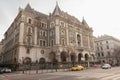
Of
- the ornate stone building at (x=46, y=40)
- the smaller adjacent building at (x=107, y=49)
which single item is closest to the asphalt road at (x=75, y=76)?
the ornate stone building at (x=46, y=40)

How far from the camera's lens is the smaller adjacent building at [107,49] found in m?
75.1

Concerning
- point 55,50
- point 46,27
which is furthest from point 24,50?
point 46,27

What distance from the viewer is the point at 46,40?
5619 centimetres

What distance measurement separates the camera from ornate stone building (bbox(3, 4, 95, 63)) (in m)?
48.9

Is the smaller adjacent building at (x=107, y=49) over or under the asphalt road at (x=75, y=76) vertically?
over

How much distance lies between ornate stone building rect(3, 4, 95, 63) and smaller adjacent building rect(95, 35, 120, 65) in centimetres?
1980

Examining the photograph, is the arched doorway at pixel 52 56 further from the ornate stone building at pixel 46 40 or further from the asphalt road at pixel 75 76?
the asphalt road at pixel 75 76

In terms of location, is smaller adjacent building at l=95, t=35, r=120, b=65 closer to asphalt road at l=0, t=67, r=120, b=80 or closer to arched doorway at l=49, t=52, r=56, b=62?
arched doorway at l=49, t=52, r=56, b=62

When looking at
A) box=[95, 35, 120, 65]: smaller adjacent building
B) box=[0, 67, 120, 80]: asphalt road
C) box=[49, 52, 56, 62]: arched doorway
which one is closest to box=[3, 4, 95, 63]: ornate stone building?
box=[49, 52, 56, 62]: arched doorway

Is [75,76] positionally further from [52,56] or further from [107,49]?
[107,49]

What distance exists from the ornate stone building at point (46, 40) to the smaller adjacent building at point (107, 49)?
19.8 meters

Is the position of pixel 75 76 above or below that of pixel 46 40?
below

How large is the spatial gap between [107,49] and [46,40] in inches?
1590

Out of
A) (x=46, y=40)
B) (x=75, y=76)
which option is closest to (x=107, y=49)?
(x=46, y=40)
